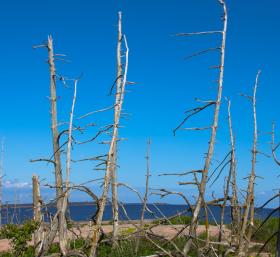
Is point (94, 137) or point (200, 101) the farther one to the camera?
point (94, 137)

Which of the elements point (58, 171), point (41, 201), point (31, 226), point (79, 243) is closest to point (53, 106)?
point (58, 171)

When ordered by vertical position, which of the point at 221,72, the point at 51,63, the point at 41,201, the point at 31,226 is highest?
the point at 51,63

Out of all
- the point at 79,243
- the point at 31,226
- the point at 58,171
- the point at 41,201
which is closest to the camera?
the point at 31,226

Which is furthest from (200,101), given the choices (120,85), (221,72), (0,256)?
(0,256)

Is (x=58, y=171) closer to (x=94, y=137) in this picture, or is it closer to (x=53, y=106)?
(x=53, y=106)

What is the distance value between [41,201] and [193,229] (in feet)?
21.6

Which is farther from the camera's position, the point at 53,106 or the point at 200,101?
the point at 53,106

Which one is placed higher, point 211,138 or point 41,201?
point 211,138

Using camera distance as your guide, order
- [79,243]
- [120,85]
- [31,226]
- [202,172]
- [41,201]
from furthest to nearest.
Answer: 1. [79,243]
2. [41,201]
3. [31,226]
4. [120,85]
5. [202,172]

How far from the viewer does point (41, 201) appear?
8.62 meters

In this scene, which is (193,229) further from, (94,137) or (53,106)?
(53,106)

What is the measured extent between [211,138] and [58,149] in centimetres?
724

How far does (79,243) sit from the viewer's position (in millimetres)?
10922

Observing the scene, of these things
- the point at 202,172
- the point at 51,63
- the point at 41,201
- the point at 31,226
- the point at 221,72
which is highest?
the point at 51,63
